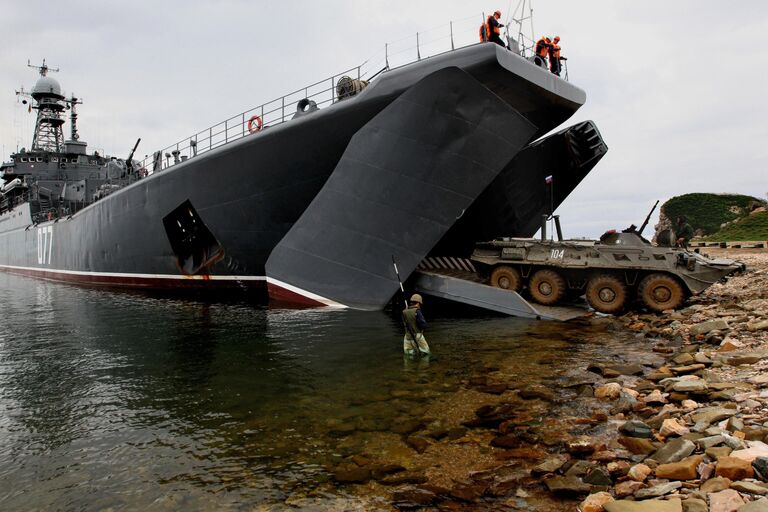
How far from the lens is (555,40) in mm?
15984

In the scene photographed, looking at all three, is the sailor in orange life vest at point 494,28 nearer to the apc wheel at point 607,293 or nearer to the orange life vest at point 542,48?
the orange life vest at point 542,48

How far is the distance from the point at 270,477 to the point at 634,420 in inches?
161

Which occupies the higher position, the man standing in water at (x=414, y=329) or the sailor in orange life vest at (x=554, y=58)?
the sailor in orange life vest at (x=554, y=58)

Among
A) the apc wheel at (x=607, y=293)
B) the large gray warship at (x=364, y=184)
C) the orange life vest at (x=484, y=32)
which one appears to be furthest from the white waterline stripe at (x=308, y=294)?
the orange life vest at (x=484, y=32)

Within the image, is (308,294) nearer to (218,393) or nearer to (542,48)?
(218,393)

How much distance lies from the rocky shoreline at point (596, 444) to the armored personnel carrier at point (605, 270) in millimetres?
4822

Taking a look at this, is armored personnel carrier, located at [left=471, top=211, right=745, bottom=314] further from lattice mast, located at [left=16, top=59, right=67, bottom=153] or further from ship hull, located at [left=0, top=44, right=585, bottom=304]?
lattice mast, located at [left=16, top=59, right=67, bottom=153]

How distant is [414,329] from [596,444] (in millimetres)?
4603

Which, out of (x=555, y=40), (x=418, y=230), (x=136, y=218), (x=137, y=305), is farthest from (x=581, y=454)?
(x=136, y=218)

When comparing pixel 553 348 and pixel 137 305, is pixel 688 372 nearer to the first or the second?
pixel 553 348

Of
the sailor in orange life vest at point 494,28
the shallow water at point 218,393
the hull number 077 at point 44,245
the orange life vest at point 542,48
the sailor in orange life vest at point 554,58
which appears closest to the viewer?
the shallow water at point 218,393

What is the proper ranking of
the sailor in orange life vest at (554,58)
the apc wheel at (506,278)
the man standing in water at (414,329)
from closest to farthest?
the man standing in water at (414,329) → the apc wheel at (506,278) → the sailor in orange life vest at (554,58)

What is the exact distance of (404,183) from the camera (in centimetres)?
1349

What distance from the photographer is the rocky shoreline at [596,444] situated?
3.81 meters
